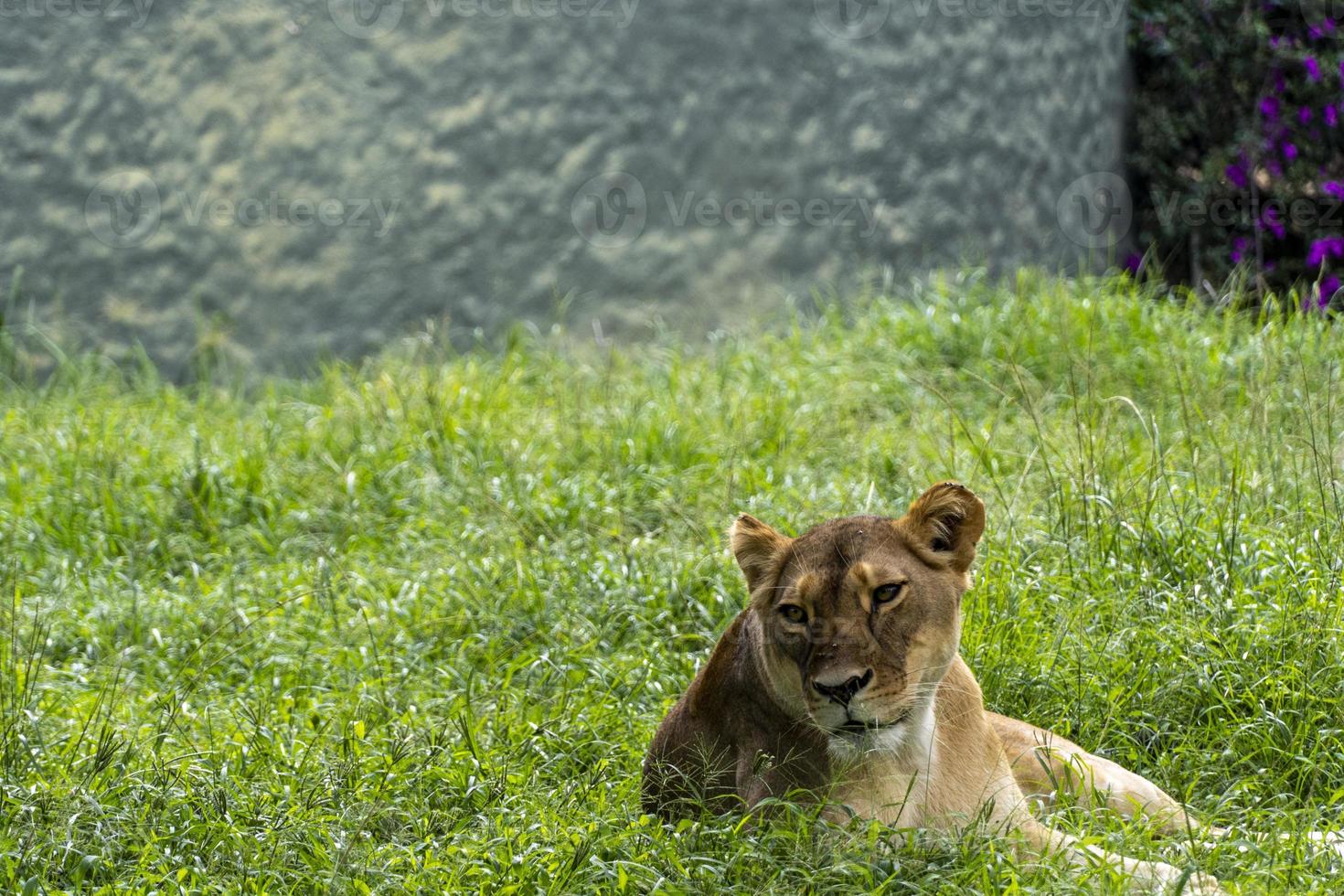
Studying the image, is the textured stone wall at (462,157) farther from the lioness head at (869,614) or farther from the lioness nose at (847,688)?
the lioness nose at (847,688)

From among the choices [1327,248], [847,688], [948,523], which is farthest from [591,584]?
[1327,248]

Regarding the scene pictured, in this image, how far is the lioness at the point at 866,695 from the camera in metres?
2.84

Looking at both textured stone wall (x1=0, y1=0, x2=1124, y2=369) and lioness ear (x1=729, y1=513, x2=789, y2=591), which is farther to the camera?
textured stone wall (x1=0, y1=0, x2=1124, y2=369)

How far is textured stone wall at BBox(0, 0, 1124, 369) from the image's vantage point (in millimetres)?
7348

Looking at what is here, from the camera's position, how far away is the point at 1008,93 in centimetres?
828

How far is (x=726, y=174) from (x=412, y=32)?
5.74ft

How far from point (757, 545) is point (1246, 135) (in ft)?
21.3

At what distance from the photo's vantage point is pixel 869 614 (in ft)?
9.41

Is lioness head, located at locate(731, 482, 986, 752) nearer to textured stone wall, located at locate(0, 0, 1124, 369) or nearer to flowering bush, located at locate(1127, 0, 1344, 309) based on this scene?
textured stone wall, located at locate(0, 0, 1124, 369)

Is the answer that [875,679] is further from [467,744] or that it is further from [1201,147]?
[1201,147]

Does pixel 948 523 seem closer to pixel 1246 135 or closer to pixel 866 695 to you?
pixel 866 695

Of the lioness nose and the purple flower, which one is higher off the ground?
the lioness nose

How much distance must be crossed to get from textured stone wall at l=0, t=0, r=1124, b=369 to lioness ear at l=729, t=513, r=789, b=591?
453 cm

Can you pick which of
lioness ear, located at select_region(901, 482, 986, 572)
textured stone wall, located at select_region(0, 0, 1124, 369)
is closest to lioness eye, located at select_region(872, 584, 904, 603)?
lioness ear, located at select_region(901, 482, 986, 572)
